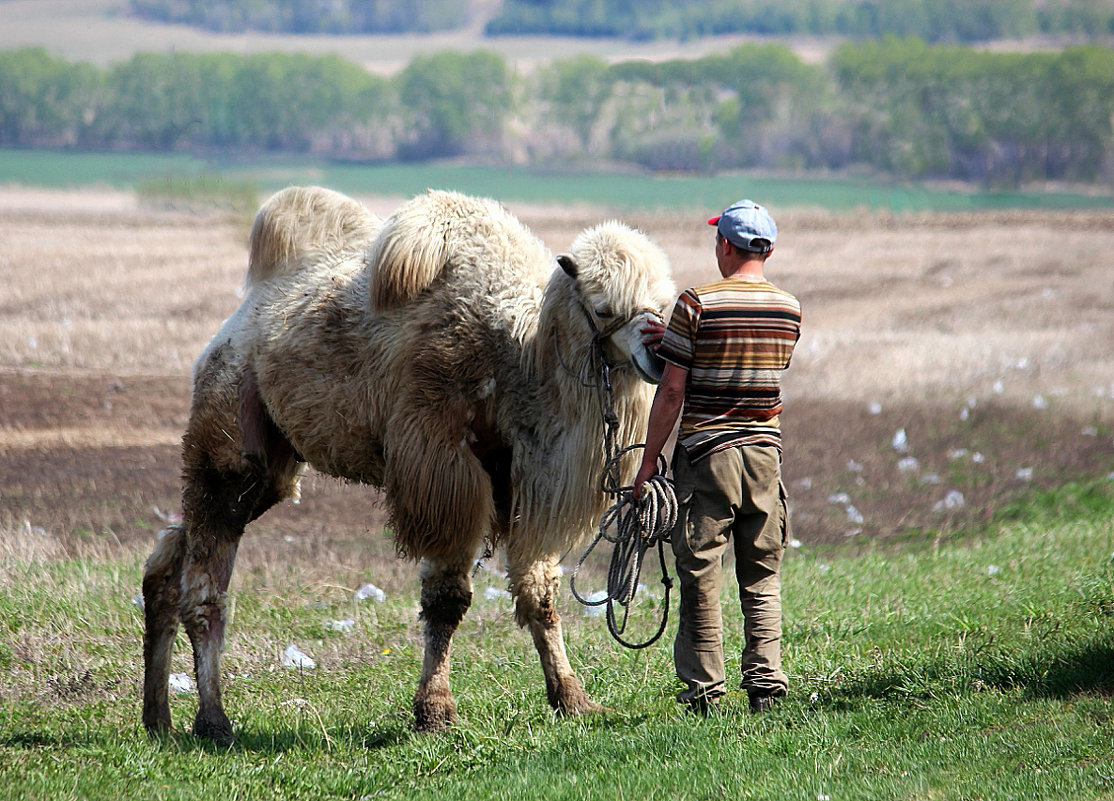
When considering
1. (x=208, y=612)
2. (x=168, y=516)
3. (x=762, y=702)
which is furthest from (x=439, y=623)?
(x=168, y=516)

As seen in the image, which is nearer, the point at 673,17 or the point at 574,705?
the point at 574,705

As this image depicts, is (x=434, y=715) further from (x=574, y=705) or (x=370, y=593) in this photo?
(x=370, y=593)

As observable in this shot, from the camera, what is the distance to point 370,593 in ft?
27.1

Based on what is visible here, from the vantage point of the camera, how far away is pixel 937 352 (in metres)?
18.1

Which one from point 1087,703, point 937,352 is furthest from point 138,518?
point 937,352

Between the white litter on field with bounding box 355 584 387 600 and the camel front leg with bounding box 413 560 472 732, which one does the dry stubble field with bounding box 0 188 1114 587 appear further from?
the camel front leg with bounding box 413 560 472 732

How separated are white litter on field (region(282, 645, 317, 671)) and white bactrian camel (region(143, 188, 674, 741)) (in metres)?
0.83

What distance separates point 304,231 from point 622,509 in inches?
107

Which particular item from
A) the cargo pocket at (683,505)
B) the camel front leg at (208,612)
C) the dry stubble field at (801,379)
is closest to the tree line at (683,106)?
the dry stubble field at (801,379)

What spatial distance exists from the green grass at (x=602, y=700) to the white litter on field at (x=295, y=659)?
3.4 inches

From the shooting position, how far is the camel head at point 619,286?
5.11m

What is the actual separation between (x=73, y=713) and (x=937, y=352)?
14.8m

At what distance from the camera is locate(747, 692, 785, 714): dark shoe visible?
5000 millimetres

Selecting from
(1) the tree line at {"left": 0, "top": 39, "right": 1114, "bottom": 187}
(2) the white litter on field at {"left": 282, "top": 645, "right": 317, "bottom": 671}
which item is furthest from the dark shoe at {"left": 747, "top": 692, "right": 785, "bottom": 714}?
(1) the tree line at {"left": 0, "top": 39, "right": 1114, "bottom": 187}
